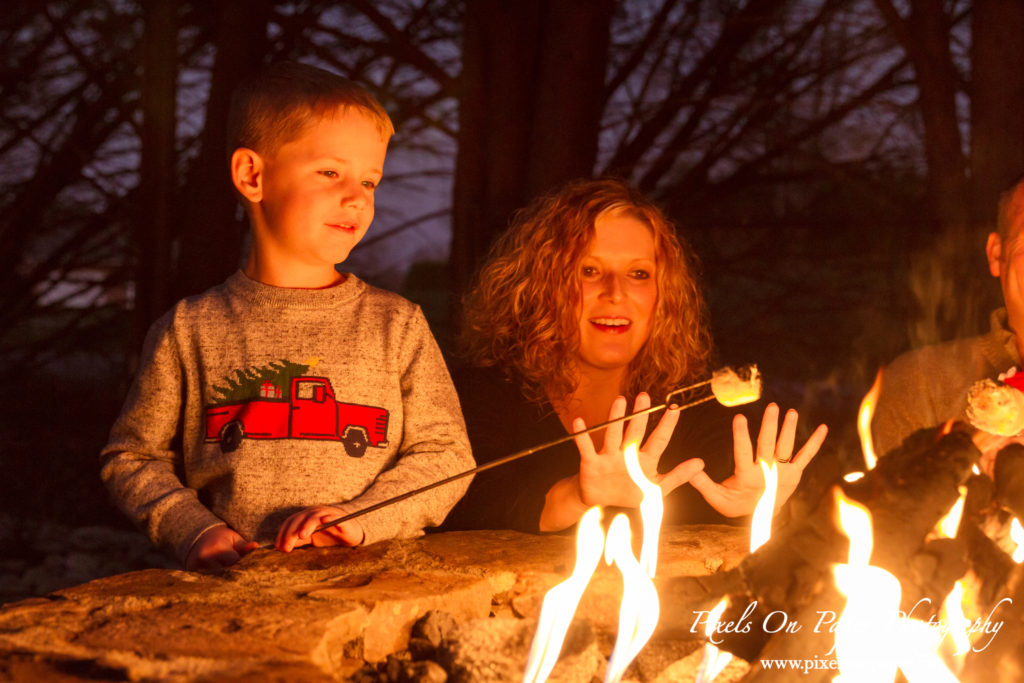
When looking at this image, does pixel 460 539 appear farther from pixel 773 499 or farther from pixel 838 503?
pixel 838 503

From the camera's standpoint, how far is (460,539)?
2.22 m

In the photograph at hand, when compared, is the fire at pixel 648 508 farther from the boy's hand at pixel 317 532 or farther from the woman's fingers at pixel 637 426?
the boy's hand at pixel 317 532

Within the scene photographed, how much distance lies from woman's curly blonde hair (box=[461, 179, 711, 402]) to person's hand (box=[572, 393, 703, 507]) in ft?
2.72

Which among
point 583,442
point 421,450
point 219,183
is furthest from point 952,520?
point 219,183

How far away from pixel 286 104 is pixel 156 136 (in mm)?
2772

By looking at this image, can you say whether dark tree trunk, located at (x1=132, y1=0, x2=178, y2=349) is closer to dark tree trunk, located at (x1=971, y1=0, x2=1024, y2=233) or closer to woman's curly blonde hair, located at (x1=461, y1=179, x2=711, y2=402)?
woman's curly blonde hair, located at (x1=461, y1=179, x2=711, y2=402)

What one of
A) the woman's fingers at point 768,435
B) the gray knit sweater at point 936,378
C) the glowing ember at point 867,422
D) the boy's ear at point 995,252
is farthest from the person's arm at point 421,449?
the boy's ear at point 995,252

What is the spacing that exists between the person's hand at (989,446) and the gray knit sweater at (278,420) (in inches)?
47.0

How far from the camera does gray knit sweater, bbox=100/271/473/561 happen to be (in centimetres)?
211

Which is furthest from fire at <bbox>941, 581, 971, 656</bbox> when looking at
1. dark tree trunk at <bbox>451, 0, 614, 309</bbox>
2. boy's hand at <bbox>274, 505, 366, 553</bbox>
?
dark tree trunk at <bbox>451, 0, 614, 309</bbox>

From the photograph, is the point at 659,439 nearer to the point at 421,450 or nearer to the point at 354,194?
the point at 421,450

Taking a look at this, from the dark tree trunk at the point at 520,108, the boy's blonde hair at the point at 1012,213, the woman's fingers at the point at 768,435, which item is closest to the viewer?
the woman's fingers at the point at 768,435

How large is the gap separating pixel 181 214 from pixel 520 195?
2.58 meters

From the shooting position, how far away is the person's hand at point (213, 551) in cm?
198
